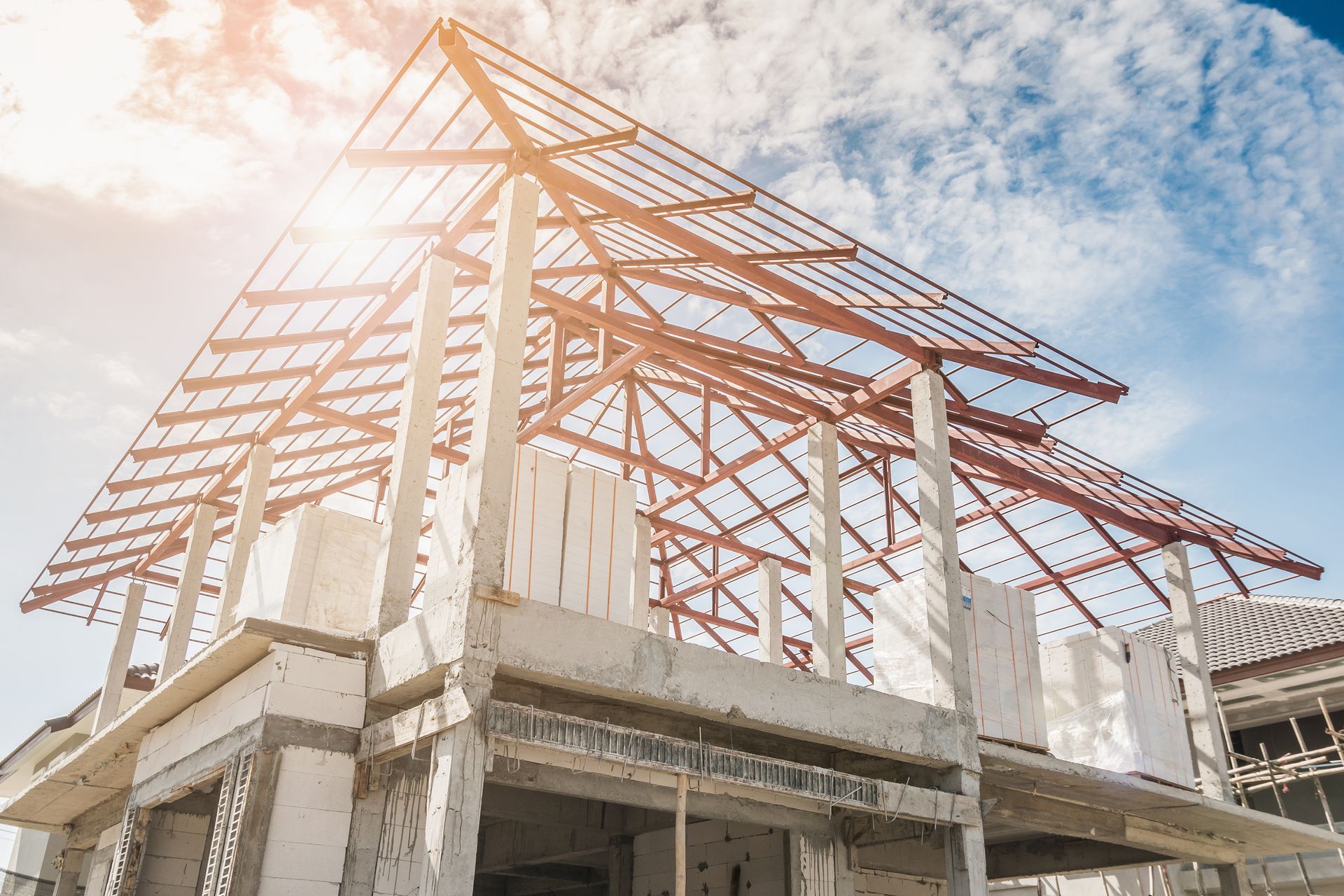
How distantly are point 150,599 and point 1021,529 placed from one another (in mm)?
17362

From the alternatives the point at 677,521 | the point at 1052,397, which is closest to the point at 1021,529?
the point at 1052,397

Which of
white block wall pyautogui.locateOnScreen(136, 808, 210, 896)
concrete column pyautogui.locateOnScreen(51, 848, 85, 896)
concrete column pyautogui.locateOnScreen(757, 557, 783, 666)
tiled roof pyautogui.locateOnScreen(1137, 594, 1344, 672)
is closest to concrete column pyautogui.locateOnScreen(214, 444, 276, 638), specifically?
white block wall pyautogui.locateOnScreen(136, 808, 210, 896)

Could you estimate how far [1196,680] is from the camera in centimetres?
1766

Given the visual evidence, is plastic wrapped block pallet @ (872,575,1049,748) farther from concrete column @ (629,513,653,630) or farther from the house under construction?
concrete column @ (629,513,653,630)

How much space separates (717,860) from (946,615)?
4.59 m

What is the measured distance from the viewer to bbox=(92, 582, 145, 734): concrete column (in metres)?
20.0

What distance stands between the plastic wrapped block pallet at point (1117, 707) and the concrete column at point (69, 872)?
16.2 m

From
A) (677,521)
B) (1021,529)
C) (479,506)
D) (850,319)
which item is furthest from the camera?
(677,521)

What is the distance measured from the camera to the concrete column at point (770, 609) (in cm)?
2055

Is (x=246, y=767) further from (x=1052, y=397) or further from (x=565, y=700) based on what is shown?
(x=1052, y=397)

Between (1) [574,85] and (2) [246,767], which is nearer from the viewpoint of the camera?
(2) [246,767]

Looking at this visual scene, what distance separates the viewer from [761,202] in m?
12.9

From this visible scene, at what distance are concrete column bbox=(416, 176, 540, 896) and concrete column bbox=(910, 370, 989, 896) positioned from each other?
18.0 feet

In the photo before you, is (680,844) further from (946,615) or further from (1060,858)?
(1060,858)
